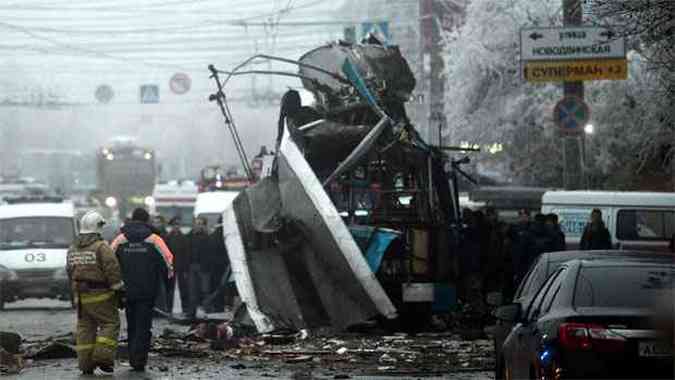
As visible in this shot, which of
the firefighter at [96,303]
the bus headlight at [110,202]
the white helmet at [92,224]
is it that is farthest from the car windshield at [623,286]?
the bus headlight at [110,202]

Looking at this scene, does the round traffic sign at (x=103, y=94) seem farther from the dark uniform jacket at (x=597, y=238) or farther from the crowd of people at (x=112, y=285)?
the crowd of people at (x=112, y=285)

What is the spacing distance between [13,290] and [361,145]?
440 inches

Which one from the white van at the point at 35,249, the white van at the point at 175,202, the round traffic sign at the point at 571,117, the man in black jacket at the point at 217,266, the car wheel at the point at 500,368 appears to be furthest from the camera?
the white van at the point at 175,202

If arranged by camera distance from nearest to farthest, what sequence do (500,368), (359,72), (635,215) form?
1. (500,368)
2. (359,72)
3. (635,215)

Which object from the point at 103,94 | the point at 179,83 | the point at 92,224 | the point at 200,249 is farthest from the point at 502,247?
the point at 103,94

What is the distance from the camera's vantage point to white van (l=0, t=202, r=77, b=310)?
94.4 ft

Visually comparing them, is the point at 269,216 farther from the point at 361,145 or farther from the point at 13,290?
the point at 13,290

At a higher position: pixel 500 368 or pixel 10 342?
pixel 500 368

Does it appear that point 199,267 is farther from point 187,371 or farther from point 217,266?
point 187,371

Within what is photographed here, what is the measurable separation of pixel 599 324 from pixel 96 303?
264 inches

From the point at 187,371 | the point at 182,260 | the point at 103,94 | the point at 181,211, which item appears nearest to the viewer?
the point at 187,371

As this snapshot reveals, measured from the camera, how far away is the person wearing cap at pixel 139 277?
15555 mm

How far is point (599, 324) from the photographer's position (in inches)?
388

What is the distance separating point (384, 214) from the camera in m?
20.1
